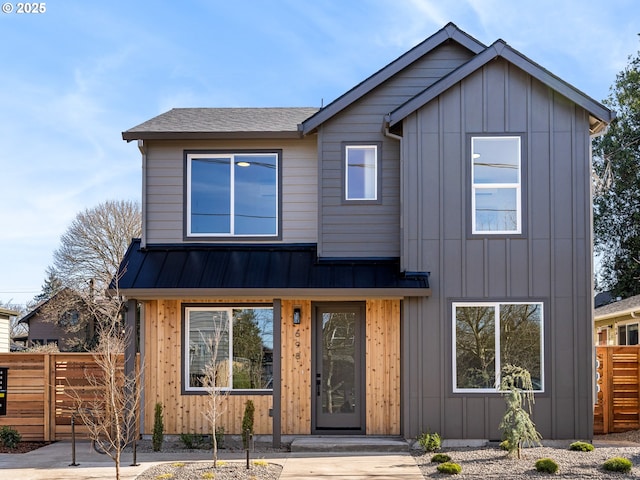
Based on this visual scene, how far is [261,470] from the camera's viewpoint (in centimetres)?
968

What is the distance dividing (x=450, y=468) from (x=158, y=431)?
15.4 ft

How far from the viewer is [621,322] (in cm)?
2167

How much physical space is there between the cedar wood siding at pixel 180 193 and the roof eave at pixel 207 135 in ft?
0.90

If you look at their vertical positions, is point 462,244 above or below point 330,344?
above

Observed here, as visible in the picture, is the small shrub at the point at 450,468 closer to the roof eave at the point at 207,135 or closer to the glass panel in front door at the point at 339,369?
the glass panel in front door at the point at 339,369

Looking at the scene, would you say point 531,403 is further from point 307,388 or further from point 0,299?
point 0,299

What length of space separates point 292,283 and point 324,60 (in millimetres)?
9074

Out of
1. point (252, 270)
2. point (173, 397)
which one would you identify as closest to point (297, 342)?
point (252, 270)

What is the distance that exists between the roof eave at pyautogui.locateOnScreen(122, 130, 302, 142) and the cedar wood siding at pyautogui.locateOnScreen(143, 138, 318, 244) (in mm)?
275

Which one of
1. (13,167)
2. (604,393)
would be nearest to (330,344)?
(604,393)

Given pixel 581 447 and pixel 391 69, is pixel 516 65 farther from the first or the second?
pixel 581 447

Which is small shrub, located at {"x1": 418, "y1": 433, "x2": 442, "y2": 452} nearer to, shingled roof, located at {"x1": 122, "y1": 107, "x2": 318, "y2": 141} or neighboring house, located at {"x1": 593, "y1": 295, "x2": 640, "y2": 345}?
shingled roof, located at {"x1": 122, "y1": 107, "x2": 318, "y2": 141}

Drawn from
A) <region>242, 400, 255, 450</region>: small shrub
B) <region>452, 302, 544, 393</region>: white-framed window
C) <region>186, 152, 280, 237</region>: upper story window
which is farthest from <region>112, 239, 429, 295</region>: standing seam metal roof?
<region>242, 400, 255, 450</region>: small shrub

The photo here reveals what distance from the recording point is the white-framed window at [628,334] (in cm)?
2055
